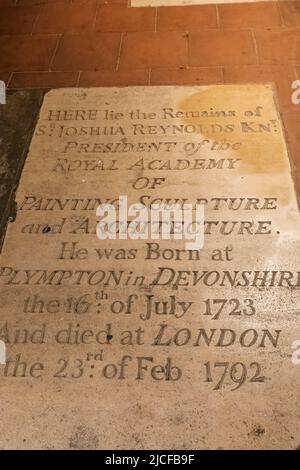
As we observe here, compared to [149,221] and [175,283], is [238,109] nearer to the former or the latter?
[149,221]

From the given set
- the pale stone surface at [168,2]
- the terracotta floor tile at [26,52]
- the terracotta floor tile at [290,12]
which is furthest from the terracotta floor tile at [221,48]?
the terracotta floor tile at [26,52]

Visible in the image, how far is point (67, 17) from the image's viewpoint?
371 centimetres

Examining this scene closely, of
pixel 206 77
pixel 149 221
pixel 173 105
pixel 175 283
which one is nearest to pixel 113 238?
pixel 149 221

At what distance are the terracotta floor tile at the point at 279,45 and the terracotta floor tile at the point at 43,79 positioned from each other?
146 centimetres

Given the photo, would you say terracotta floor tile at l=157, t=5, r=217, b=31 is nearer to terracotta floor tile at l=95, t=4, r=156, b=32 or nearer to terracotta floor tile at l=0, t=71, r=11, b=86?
terracotta floor tile at l=95, t=4, r=156, b=32

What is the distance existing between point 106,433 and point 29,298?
2.33 ft

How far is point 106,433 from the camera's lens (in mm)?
1629

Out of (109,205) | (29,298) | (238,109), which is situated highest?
(238,109)

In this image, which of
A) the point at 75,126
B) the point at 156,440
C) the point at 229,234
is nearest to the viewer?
the point at 156,440

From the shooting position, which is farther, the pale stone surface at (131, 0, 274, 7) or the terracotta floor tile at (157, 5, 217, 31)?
the pale stone surface at (131, 0, 274, 7)

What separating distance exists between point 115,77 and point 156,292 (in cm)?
185

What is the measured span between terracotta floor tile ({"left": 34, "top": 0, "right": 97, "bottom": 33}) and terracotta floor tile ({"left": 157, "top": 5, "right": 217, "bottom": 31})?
630mm

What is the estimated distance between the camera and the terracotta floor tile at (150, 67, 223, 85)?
2.97 meters

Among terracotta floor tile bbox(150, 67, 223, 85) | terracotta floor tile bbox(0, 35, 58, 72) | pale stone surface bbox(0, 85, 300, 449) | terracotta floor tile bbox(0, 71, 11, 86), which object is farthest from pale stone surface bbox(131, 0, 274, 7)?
pale stone surface bbox(0, 85, 300, 449)
